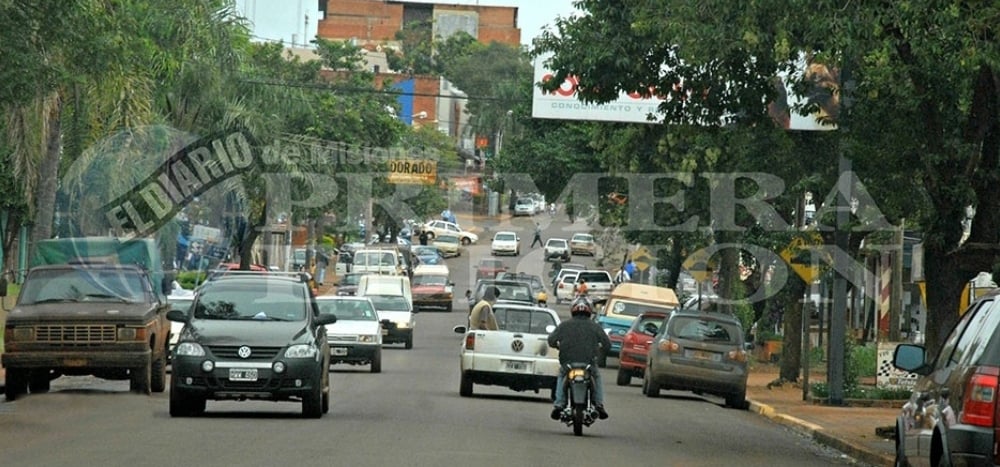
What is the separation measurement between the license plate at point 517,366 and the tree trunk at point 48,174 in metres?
11.2

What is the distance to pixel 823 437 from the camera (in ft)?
71.5

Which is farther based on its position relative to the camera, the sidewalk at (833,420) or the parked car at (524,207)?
the parked car at (524,207)

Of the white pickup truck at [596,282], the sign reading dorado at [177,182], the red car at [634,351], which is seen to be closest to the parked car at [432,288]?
the white pickup truck at [596,282]

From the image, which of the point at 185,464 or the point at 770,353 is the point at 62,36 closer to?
the point at 185,464

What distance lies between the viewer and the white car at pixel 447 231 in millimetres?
102438

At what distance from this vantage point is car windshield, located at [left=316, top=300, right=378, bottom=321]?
34.4m

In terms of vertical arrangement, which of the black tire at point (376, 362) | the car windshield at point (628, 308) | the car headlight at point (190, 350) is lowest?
the black tire at point (376, 362)

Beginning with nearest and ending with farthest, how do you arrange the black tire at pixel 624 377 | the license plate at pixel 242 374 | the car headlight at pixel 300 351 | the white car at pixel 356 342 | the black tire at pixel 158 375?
1. the license plate at pixel 242 374
2. the car headlight at pixel 300 351
3. the black tire at pixel 158 375
4. the white car at pixel 356 342
5. the black tire at pixel 624 377

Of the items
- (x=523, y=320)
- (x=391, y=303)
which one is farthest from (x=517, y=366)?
(x=391, y=303)

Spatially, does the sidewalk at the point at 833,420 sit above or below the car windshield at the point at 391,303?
below

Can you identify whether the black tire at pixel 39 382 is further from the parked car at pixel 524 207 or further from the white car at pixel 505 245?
the parked car at pixel 524 207

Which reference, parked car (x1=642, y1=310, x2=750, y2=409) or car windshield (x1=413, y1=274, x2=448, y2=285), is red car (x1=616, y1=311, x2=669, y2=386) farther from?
car windshield (x1=413, y1=274, x2=448, y2=285)

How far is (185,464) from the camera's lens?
561 inches

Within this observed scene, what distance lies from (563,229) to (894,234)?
82870 mm
